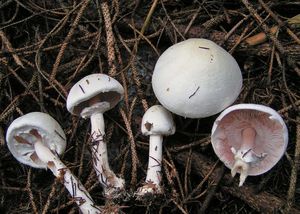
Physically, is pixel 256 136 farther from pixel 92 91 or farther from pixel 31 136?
pixel 31 136

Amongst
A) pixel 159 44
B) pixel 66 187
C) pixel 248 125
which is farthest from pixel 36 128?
pixel 248 125

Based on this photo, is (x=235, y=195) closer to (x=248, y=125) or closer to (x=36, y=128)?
(x=248, y=125)

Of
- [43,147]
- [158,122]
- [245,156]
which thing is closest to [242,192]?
[245,156]

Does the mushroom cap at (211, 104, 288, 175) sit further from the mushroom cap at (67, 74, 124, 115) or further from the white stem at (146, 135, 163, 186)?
the mushroom cap at (67, 74, 124, 115)

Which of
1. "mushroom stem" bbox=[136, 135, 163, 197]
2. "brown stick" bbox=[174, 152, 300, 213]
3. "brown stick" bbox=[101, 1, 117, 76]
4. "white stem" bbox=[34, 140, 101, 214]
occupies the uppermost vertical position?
"brown stick" bbox=[101, 1, 117, 76]

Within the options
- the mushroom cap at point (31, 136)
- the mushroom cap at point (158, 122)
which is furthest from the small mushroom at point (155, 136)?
the mushroom cap at point (31, 136)

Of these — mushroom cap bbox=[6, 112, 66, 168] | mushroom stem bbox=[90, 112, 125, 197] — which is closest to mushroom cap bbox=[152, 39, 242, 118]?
mushroom stem bbox=[90, 112, 125, 197]
